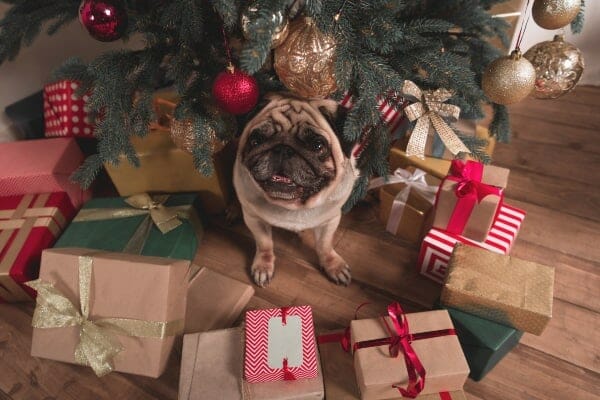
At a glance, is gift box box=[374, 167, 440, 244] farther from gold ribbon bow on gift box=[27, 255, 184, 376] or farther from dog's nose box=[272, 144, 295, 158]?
gold ribbon bow on gift box=[27, 255, 184, 376]

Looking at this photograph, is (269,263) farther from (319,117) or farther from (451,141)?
(451,141)

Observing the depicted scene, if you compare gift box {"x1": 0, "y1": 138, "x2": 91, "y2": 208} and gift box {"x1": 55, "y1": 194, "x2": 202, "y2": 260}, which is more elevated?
gift box {"x1": 0, "y1": 138, "x2": 91, "y2": 208}

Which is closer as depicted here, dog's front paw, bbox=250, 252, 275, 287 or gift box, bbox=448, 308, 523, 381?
gift box, bbox=448, 308, 523, 381

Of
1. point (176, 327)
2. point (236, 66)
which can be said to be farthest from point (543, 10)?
point (176, 327)

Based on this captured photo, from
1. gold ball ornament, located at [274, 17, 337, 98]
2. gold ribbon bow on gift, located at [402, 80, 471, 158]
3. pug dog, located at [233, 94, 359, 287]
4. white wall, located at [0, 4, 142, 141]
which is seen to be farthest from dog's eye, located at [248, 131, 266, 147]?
white wall, located at [0, 4, 142, 141]

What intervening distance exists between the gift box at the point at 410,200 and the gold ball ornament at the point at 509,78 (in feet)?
1.15

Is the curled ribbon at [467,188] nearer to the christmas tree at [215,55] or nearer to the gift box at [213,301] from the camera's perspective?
the christmas tree at [215,55]

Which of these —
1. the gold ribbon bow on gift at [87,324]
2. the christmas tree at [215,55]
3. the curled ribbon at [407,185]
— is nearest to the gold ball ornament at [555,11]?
the christmas tree at [215,55]

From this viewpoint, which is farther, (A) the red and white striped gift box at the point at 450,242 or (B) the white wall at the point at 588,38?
(B) the white wall at the point at 588,38

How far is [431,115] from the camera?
2.81 feet

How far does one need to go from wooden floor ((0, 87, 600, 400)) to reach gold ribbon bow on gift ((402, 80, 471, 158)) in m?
0.47

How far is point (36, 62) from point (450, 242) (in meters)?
1.70

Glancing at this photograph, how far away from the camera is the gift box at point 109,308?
2.81ft

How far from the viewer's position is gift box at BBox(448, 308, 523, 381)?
32.6 inches
